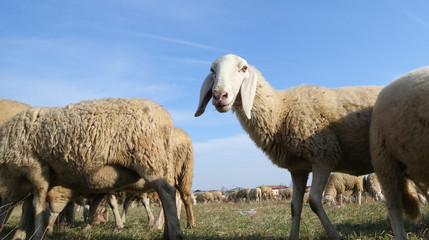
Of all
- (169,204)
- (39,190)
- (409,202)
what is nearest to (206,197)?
(39,190)

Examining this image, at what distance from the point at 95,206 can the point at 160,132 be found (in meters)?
4.20

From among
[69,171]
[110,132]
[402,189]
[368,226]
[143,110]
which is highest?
[143,110]

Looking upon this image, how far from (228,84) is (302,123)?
1101mm

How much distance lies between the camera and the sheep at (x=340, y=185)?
52.7 feet

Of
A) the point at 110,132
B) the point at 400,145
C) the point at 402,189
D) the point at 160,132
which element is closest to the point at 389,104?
the point at 400,145

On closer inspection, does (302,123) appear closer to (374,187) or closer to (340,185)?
(340,185)

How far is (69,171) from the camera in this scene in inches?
192

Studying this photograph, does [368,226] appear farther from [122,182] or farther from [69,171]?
[69,171]

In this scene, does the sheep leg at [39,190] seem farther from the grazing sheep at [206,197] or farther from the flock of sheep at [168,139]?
the grazing sheep at [206,197]

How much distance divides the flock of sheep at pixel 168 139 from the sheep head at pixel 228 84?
0.01 metres

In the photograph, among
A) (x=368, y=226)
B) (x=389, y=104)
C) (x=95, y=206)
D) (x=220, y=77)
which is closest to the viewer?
(x=389, y=104)

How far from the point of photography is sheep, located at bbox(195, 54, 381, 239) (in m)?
4.46

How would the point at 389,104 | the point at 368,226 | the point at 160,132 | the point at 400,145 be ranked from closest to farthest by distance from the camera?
the point at 400,145, the point at 389,104, the point at 160,132, the point at 368,226

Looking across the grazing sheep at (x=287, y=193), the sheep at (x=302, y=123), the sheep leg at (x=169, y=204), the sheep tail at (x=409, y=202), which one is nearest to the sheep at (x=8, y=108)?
the sheep leg at (x=169, y=204)
